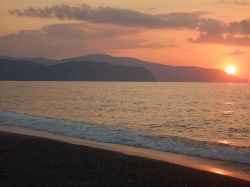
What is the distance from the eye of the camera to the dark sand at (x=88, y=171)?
1359 centimetres

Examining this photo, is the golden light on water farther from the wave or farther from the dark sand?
the wave

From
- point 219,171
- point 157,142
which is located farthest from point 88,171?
point 157,142

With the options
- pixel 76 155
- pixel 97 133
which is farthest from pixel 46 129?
pixel 76 155

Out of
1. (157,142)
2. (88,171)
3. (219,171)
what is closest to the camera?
(88,171)

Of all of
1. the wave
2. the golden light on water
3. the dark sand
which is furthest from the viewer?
the wave

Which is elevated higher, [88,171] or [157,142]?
[157,142]

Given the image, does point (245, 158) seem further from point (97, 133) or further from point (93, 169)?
point (97, 133)

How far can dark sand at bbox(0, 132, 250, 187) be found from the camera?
13.6m

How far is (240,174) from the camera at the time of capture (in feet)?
56.6

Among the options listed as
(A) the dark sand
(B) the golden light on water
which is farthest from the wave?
(A) the dark sand

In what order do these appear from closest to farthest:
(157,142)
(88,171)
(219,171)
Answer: (88,171), (219,171), (157,142)

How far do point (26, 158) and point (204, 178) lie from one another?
22.9 feet

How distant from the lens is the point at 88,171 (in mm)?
15125

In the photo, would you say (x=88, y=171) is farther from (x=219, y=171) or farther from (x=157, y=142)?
(x=157, y=142)
